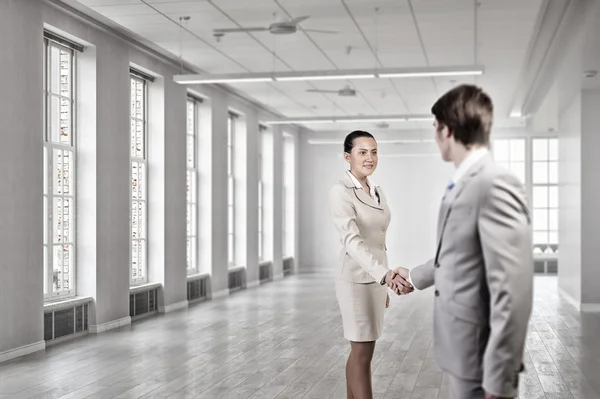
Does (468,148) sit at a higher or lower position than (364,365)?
higher

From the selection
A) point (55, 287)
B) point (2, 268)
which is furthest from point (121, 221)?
point (2, 268)

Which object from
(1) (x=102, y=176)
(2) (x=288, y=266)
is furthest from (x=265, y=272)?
(1) (x=102, y=176)

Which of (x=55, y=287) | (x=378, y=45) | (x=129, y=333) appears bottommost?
(x=129, y=333)

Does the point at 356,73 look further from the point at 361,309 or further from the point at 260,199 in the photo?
the point at 260,199

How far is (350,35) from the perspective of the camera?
959 centimetres

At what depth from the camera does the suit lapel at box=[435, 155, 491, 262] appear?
2.10 meters

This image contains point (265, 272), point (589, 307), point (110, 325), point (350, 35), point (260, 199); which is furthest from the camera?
point (260, 199)

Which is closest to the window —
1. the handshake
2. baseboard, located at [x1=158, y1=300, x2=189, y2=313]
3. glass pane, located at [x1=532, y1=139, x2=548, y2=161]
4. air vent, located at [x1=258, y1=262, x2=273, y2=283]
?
glass pane, located at [x1=532, y1=139, x2=548, y2=161]

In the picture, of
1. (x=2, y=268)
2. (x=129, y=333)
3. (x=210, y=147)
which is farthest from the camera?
(x=210, y=147)

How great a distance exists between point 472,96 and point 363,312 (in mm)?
1956

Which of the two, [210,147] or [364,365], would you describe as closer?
[364,365]

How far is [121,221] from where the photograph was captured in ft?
31.6

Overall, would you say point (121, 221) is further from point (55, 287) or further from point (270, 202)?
point (270, 202)

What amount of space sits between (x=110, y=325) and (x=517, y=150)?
41.9ft
